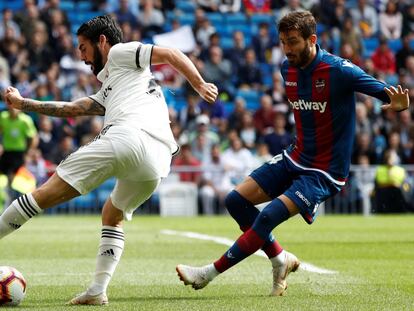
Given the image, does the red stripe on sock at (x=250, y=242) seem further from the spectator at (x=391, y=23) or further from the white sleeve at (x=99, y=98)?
the spectator at (x=391, y=23)

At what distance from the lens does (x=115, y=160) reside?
7.82 meters

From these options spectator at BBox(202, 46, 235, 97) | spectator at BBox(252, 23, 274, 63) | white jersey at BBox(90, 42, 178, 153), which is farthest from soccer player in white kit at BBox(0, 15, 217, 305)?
spectator at BBox(252, 23, 274, 63)

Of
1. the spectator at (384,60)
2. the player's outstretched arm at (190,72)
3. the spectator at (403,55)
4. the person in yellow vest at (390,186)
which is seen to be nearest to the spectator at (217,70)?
the spectator at (384,60)

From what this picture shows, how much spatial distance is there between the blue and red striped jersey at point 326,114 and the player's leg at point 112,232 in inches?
52.5

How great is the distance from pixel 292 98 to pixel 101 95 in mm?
1540

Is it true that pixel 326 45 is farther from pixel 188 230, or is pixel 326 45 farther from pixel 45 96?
pixel 188 230

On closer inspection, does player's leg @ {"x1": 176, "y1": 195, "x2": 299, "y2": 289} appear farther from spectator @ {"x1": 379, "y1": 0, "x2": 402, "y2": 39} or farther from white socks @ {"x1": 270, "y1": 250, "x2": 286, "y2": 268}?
spectator @ {"x1": 379, "y1": 0, "x2": 402, "y2": 39}

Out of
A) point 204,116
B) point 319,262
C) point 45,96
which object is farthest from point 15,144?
point 319,262

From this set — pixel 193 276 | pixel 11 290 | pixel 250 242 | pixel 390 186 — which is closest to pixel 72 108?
pixel 11 290

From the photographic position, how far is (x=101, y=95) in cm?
838

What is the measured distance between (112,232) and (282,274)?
4.80 feet

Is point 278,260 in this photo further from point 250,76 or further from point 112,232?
point 250,76

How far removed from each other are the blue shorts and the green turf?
72cm

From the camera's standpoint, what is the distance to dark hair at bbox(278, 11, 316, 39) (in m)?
8.34
